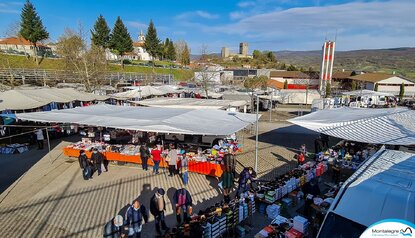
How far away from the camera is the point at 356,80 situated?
4981 centimetres

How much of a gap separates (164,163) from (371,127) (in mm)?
8182

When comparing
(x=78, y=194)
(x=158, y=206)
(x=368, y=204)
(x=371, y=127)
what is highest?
(x=368, y=204)

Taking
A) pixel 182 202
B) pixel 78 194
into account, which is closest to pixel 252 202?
pixel 182 202

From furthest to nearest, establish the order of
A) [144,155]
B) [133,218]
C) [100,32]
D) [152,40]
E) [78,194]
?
[152,40], [100,32], [144,155], [78,194], [133,218]

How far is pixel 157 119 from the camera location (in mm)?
10977

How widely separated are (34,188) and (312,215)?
364 inches

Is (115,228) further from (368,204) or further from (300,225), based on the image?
(368,204)

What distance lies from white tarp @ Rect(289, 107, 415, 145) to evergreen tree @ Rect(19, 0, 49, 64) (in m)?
48.5

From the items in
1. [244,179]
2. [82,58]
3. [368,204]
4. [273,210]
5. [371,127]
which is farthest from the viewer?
[82,58]

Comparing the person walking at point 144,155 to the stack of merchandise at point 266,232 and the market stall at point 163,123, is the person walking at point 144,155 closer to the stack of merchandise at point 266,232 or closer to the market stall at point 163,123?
the market stall at point 163,123

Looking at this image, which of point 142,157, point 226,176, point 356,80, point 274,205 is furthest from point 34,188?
point 356,80

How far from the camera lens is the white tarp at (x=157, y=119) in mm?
10086

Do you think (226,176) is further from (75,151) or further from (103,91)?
(103,91)

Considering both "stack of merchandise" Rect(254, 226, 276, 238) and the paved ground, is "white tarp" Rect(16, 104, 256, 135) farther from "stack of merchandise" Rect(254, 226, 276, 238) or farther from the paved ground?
"stack of merchandise" Rect(254, 226, 276, 238)
